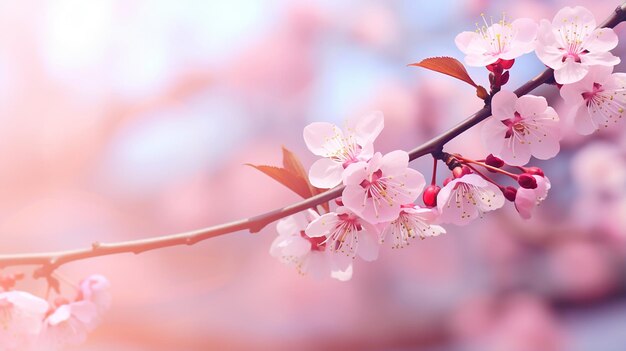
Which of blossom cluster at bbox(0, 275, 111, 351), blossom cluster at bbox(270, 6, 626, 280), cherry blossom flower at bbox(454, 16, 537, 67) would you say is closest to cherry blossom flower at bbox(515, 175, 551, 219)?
blossom cluster at bbox(270, 6, 626, 280)

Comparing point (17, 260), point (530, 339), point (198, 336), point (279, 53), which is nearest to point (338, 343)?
point (198, 336)

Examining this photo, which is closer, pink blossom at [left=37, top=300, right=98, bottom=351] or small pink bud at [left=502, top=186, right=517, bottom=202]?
small pink bud at [left=502, top=186, right=517, bottom=202]

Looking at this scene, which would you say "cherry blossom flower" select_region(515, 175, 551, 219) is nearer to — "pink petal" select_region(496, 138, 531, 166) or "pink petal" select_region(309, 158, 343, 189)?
"pink petal" select_region(496, 138, 531, 166)

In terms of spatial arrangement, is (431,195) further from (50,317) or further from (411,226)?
(50,317)

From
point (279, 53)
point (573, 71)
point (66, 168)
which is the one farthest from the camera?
point (279, 53)

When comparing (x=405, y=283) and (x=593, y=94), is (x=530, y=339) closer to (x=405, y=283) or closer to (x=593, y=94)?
(x=405, y=283)

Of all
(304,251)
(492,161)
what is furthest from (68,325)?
(492,161)

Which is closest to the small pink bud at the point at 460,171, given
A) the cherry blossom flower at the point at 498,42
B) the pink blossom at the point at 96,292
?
the cherry blossom flower at the point at 498,42
